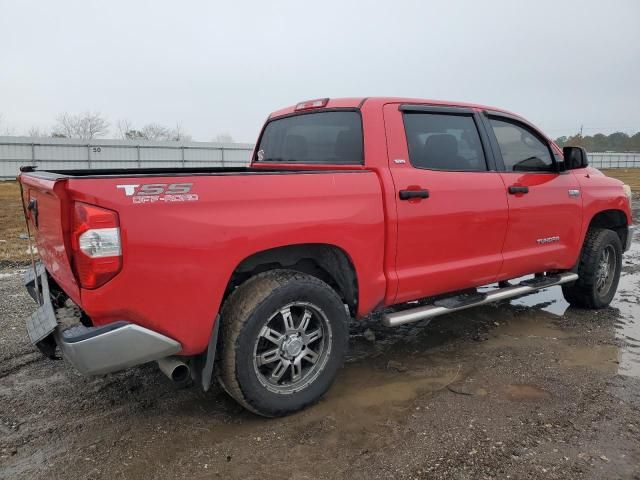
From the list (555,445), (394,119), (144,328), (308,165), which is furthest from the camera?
(308,165)

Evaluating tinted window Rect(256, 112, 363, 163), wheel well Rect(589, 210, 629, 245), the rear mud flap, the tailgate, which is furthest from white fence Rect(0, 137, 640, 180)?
the rear mud flap

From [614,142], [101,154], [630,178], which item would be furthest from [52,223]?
[614,142]

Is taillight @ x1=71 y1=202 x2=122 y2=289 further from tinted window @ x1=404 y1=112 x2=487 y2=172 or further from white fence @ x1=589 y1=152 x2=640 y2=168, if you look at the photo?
white fence @ x1=589 y1=152 x2=640 y2=168

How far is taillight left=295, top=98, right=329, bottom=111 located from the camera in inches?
158

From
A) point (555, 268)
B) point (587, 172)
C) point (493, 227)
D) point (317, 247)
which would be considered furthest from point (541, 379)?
point (587, 172)

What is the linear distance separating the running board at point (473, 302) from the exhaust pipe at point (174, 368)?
1.35 m

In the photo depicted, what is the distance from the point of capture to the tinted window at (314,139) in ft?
12.1

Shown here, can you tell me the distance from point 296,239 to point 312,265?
48cm

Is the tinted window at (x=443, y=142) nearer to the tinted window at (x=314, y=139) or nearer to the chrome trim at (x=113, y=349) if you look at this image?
the tinted window at (x=314, y=139)

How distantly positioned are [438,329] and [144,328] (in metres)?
3.00

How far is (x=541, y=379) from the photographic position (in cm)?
366

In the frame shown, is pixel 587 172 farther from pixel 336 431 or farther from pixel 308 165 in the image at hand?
pixel 336 431

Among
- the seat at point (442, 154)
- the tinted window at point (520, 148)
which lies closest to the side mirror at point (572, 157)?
the tinted window at point (520, 148)

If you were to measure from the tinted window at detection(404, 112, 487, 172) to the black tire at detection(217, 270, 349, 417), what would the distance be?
4.19 ft
